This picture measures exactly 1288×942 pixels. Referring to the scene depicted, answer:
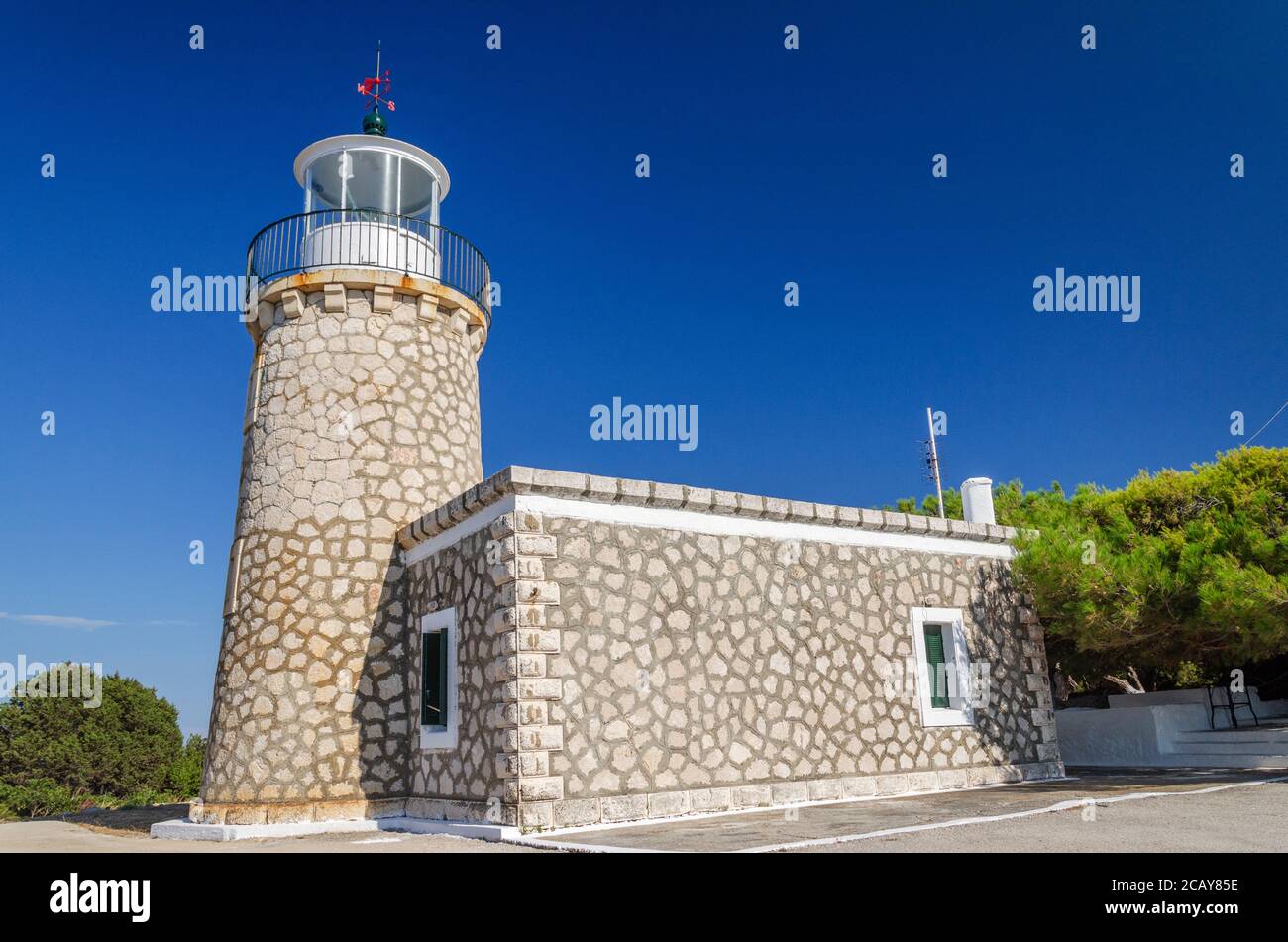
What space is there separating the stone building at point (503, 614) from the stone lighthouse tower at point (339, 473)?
31mm

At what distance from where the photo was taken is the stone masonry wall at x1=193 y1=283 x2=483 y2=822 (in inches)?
424

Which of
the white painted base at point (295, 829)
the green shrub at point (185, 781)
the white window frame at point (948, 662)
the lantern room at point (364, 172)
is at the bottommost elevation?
the green shrub at point (185, 781)

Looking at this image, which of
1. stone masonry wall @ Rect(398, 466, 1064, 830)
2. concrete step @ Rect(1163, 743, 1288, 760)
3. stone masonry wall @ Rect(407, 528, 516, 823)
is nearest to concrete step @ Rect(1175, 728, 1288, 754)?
concrete step @ Rect(1163, 743, 1288, 760)

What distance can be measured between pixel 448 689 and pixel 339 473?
10.2 feet

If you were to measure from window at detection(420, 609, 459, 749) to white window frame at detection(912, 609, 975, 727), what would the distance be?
5.62 metres

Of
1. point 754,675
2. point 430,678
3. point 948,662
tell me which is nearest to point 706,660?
point 754,675

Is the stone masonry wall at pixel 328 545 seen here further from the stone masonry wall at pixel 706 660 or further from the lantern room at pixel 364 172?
the lantern room at pixel 364 172

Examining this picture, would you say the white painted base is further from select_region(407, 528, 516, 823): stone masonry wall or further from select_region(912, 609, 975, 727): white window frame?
select_region(912, 609, 975, 727): white window frame

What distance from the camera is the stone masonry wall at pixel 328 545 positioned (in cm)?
1077

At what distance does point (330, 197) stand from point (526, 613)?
23.6ft

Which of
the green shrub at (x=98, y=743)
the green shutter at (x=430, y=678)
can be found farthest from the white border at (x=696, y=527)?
the green shrub at (x=98, y=743)

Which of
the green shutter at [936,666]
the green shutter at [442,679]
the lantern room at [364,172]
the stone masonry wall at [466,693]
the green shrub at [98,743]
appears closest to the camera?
the stone masonry wall at [466,693]
